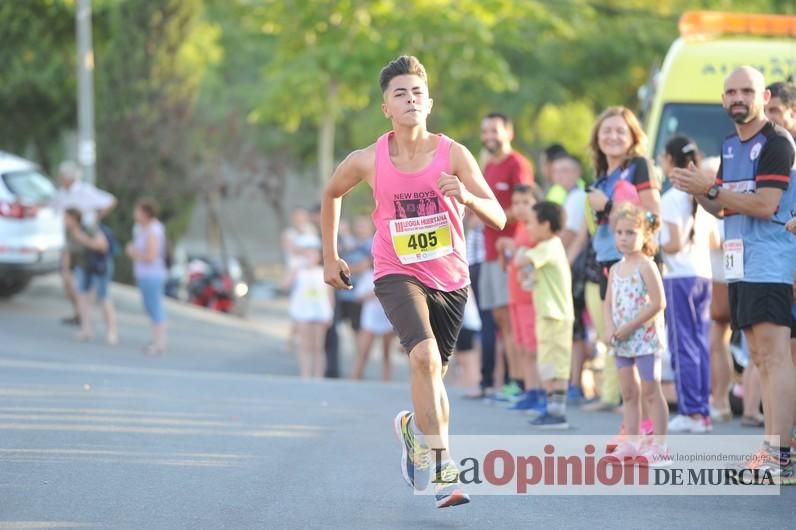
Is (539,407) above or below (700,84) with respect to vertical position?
below

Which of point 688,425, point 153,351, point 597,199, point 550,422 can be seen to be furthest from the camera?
point 153,351

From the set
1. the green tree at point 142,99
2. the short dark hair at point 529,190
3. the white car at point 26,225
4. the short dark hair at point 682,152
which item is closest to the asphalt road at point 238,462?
the short dark hair at point 529,190

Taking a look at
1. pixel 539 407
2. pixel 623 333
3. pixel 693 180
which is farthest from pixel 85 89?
pixel 693 180

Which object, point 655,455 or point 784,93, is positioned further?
point 784,93

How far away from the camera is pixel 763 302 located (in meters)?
7.86

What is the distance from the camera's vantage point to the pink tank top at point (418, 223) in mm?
7180

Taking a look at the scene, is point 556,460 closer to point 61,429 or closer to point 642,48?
point 61,429

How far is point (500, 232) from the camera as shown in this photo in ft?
40.9

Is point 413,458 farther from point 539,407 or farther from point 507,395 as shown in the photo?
point 507,395

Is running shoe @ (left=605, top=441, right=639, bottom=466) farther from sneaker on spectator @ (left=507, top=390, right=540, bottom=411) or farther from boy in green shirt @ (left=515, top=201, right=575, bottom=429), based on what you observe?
sneaker on spectator @ (left=507, top=390, right=540, bottom=411)

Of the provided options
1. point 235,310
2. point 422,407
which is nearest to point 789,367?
point 422,407

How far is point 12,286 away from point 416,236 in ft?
51.4

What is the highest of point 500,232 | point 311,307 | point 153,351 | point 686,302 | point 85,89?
point 85,89

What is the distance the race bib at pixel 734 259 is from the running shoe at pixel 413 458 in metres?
2.03
